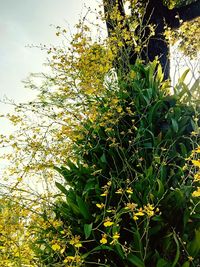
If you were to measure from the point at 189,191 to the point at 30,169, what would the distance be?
1309 millimetres

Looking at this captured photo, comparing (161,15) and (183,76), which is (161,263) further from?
(161,15)

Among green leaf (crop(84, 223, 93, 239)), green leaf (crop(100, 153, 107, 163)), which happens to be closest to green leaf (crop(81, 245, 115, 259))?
green leaf (crop(84, 223, 93, 239))

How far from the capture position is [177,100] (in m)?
3.30

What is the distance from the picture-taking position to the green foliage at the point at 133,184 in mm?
2619

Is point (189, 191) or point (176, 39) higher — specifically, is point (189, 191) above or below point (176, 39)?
below

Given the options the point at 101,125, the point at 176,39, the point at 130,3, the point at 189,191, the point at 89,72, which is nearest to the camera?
the point at 189,191

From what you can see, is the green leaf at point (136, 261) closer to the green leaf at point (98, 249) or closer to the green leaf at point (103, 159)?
the green leaf at point (98, 249)

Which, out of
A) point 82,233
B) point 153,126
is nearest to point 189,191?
point 153,126

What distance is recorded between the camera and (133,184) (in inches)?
116

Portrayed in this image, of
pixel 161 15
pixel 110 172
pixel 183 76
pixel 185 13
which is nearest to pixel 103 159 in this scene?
pixel 110 172

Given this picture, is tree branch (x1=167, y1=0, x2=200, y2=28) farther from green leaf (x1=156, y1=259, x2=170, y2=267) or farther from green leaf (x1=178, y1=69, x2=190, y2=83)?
green leaf (x1=156, y1=259, x2=170, y2=267)

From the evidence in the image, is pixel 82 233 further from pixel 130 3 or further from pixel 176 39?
pixel 130 3

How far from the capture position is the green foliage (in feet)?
8.59

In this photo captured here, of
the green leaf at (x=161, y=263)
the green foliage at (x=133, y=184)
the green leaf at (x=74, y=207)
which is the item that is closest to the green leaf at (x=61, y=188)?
the green foliage at (x=133, y=184)
